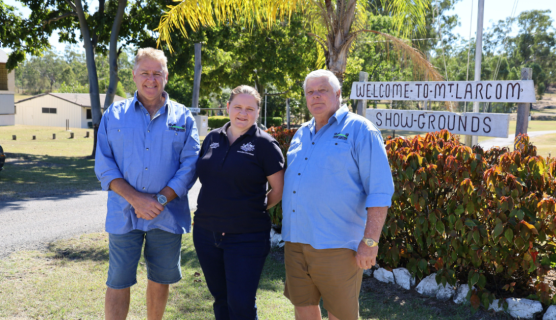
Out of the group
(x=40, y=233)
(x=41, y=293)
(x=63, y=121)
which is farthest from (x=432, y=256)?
(x=63, y=121)

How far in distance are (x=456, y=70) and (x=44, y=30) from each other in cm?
4793

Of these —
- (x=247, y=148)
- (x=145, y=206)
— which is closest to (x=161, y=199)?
(x=145, y=206)

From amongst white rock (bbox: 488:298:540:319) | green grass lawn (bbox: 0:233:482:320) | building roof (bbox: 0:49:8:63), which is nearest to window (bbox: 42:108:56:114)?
building roof (bbox: 0:49:8:63)

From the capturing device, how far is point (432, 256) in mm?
4152

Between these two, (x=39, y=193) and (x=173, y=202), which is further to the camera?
(x=39, y=193)

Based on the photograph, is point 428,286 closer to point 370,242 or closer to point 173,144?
point 370,242

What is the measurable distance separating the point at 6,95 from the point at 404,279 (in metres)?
18.4

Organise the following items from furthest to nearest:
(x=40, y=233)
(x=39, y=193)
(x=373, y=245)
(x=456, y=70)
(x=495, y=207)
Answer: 1. (x=456, y=70)
2. (x=39, y=193)
3. (x=40, y=233)
4. (x=495, y=207)
5. (x=373, y=245)

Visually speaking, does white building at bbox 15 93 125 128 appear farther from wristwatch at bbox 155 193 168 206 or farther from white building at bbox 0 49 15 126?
wristwatch at bbox 155 193 168 206

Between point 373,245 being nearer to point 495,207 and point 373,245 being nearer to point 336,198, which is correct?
point 336,198

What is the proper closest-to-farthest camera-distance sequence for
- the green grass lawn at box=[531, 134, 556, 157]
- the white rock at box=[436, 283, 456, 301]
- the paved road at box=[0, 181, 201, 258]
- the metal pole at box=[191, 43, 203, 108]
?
the white rock at box=[436, 283, 456, 301] → the paved road at box=[0, 181, 201, 258] → the metal pole at box=[191, 43, 203, 108] → the green grass lawn at box=[531, 134, 556, 157]

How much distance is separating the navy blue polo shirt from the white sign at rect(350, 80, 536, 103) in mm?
3352

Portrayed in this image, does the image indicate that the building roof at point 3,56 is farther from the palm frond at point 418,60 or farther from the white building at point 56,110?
the white building at point 56,110

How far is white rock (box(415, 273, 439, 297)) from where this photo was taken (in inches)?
159
